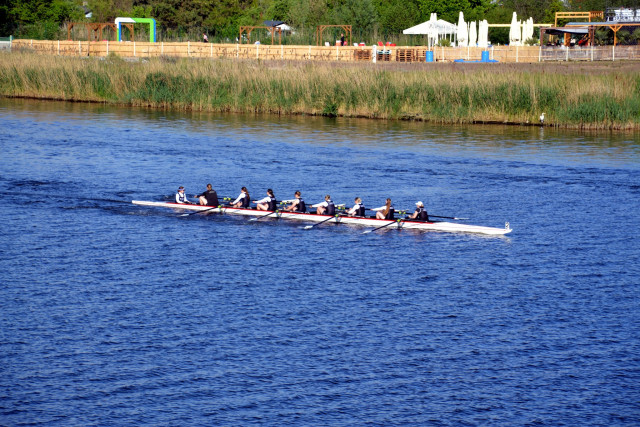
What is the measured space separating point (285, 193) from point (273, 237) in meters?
6.99

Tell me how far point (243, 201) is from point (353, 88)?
85.4 feet

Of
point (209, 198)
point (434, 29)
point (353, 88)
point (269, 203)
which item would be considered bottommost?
point (269, 203)

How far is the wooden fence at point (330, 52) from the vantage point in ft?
214

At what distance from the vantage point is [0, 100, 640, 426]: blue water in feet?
63.6

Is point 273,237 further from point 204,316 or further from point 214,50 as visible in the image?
point 214,50

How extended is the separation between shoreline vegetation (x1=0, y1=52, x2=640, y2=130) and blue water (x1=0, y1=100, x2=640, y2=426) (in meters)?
9.29

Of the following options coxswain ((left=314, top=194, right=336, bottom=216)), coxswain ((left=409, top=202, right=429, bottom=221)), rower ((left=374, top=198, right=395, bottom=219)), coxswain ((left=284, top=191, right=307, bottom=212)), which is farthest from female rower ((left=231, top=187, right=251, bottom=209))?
coxswain ((left=409, top=202, right=429, bottom=221))

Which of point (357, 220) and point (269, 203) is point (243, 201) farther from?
point (357, 220)

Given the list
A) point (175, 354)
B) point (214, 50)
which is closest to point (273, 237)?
point (175, 354)

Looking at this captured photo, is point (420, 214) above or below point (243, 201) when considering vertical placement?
below

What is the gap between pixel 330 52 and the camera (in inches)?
2785

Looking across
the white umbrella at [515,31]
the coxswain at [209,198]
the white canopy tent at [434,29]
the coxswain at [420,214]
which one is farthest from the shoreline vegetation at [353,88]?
the coxswain at [209,198]

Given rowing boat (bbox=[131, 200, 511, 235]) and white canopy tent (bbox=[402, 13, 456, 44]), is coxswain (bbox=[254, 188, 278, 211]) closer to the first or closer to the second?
rowing boat (bbox=[131, 200, 511, 235])

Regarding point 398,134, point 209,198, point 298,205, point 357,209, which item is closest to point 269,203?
point 298,205
